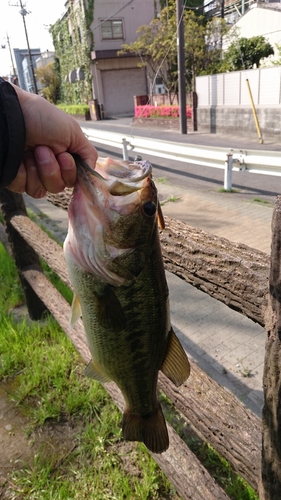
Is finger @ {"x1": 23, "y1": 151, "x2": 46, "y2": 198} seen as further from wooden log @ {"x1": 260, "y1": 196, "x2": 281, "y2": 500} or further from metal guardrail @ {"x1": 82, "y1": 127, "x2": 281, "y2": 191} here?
metal guardrail @ {"x1": 82, "y1": 127, "x2": 281, "y2": 191}

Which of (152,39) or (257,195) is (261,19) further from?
(257,195)

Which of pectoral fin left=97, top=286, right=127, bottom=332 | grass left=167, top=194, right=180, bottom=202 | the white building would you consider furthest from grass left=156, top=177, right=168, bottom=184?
the white building

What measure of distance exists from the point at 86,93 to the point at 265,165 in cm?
2843

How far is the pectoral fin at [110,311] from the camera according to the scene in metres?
1.25

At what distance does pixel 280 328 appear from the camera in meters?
1.21

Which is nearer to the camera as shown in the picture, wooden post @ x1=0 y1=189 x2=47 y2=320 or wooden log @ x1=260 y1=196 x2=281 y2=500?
wooden log @ x1=260 y1=196 x2=281 y2=500

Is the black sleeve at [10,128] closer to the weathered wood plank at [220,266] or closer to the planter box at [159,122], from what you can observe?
the weathered wood plank at [220,266]

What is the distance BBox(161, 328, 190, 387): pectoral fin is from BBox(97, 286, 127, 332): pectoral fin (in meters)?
0.20

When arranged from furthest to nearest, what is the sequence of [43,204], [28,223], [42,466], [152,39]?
[152,39], [43,204], [28,223], [42,466]

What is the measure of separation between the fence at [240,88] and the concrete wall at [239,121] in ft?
1.11

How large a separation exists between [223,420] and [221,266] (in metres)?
0.71

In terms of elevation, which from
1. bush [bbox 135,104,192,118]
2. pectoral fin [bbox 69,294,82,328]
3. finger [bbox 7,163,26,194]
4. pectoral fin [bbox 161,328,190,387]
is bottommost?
bush [bbox 135,104,192,118]

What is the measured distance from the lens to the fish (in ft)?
4.01

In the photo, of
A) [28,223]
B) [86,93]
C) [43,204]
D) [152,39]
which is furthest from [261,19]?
[28,223]
